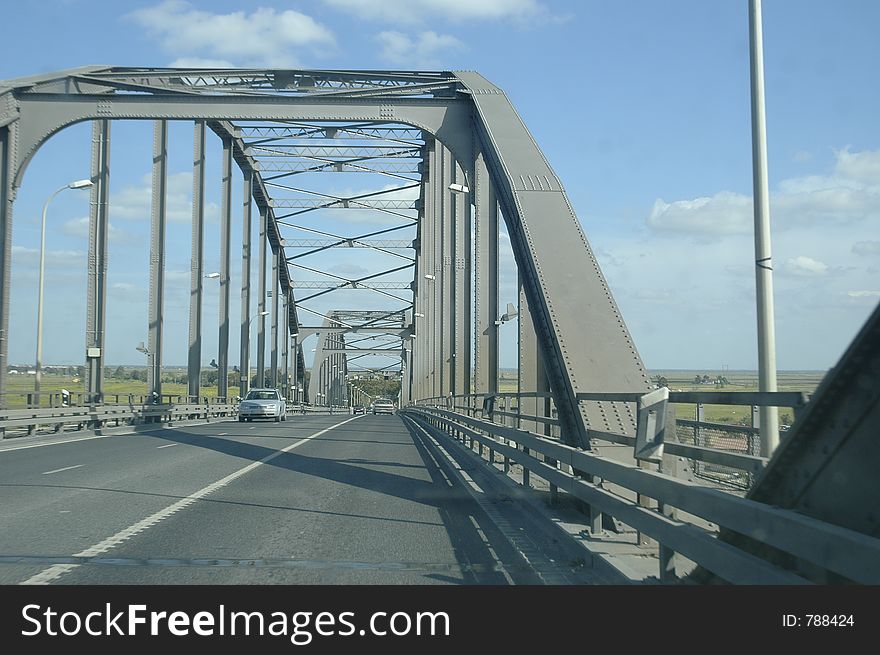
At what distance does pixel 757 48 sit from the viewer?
32.8ft

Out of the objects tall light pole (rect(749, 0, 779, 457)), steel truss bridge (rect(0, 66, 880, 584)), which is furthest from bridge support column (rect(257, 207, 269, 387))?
tall light pole (rect(749, 0, 779, 457))

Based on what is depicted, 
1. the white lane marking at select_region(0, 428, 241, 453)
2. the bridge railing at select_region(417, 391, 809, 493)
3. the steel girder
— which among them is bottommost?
the white lane marking at select_region(0, 428, 241, 453)

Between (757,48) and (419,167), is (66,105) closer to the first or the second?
(757,48)

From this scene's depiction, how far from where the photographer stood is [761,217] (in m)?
9.49

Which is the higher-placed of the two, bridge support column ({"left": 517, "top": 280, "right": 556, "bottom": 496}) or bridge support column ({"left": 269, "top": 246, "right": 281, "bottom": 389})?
bridge support column ({"left": 269, "top": 246, "right": 281, "bottom": 389})

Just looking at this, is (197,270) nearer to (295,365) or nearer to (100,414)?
(100,414)

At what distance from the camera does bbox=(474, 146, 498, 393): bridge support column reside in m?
23.0

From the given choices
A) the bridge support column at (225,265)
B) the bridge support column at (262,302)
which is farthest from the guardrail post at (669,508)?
the bridge support column at (262,302)

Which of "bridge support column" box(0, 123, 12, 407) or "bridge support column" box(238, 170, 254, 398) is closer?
"bridge support column" box(0, 123, 12, 407)

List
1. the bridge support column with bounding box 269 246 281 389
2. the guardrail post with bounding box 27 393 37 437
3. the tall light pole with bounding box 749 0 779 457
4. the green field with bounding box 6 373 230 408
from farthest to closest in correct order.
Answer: the bridge support column with bounding box 269 246 281 389
the green field with bounding box 6 373 230 408
the guardrail post with bounding box 27 393 37 437
the tall light pole with bounding box 749 0 779 457

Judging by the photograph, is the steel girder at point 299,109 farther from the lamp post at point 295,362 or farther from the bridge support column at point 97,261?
the lamp post at point 295,362

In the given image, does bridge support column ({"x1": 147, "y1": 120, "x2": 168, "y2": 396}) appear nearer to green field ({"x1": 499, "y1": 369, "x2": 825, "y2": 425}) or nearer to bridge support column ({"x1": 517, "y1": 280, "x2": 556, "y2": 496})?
bridge support column ({"x1": 517, "y1": 280, "x2": 556, "y2": 496})

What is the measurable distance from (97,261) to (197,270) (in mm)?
10176

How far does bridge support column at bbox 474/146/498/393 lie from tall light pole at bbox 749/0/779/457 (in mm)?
11726
